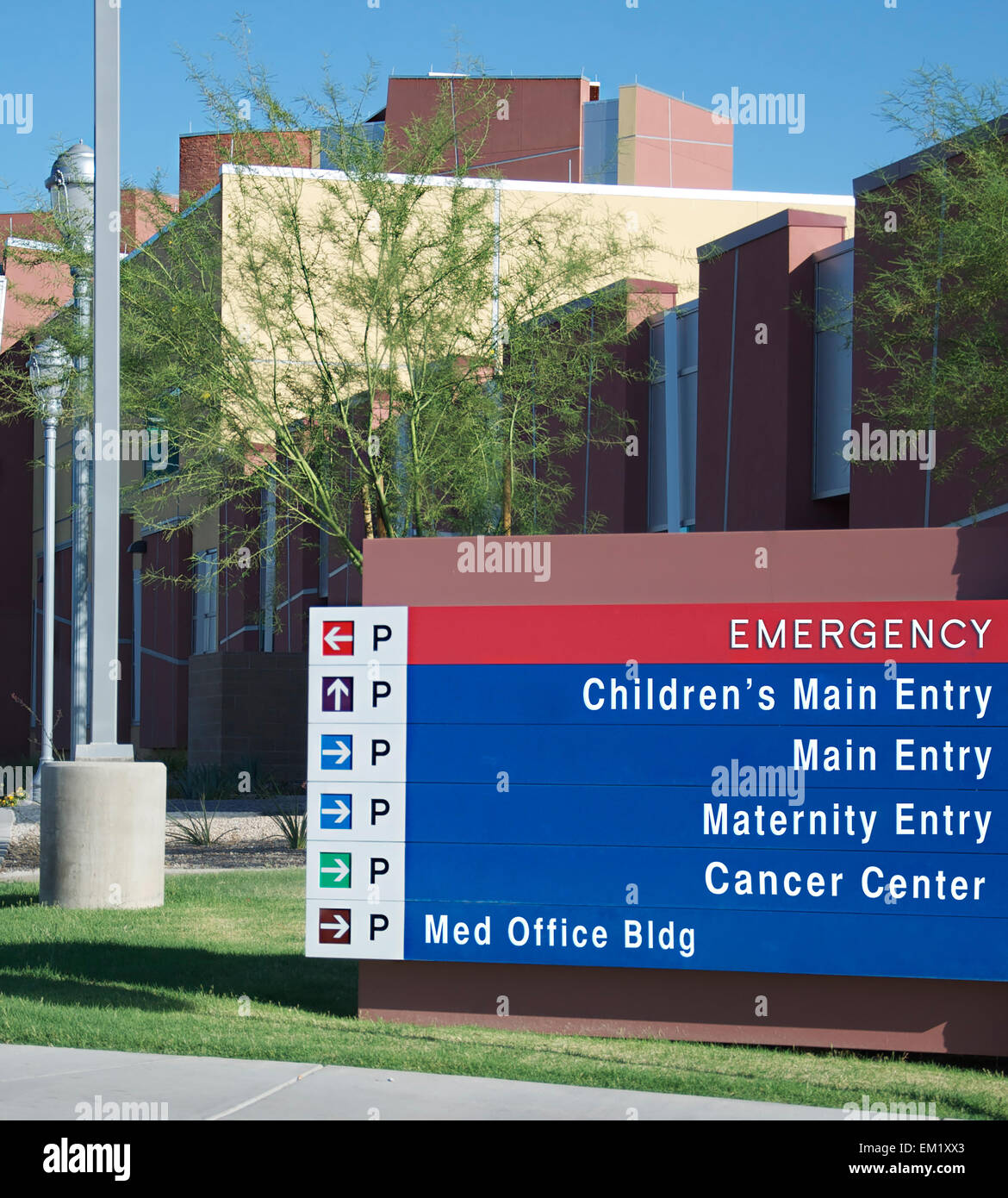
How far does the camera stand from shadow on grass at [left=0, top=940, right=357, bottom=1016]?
964 centimetres

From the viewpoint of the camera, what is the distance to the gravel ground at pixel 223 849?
60.9ft

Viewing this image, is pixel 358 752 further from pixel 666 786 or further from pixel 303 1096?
pixel 303 1096

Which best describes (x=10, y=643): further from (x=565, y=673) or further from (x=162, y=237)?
(x=565, y=673)

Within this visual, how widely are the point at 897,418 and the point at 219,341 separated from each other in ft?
24.7

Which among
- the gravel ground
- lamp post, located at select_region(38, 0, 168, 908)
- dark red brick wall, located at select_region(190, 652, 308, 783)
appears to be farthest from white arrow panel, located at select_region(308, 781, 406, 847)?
dark red brick wall, located at select_region(190, 652, 308, 783)

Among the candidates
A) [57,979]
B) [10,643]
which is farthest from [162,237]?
[10,643]

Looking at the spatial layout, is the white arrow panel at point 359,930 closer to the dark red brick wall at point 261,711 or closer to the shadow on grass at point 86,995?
the shadow on grass at point 86,995

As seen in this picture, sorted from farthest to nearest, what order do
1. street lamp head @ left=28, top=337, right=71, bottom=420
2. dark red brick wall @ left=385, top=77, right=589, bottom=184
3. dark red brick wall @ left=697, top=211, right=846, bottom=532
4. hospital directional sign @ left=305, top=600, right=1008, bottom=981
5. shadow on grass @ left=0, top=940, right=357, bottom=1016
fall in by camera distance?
dark red brick wall @ left=385, top=77, right=589, bottom=184 → dark red brick wall @ left=697, top=211, right=846, bottom=532 → street lamp head @ left=28, top=337, right=71, bottom=420 → shadow on grass @ left=0, top=940, right=357, bottom=1016 → hospital directional sign @ left=305, top=600, right=1008, bottom=981

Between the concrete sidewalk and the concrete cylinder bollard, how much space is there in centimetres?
531

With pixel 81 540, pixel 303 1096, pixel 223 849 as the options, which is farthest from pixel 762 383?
pixel 303 1096

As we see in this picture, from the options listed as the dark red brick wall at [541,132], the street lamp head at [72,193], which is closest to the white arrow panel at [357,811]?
the street lamp head at [72,193]

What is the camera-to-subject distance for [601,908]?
8.49m

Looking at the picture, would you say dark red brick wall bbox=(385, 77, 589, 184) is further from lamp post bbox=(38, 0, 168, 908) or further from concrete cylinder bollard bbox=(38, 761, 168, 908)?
concrete cylinder bollard bbox=(38, 761, 168, 908)

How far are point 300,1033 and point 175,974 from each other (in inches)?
89.1
